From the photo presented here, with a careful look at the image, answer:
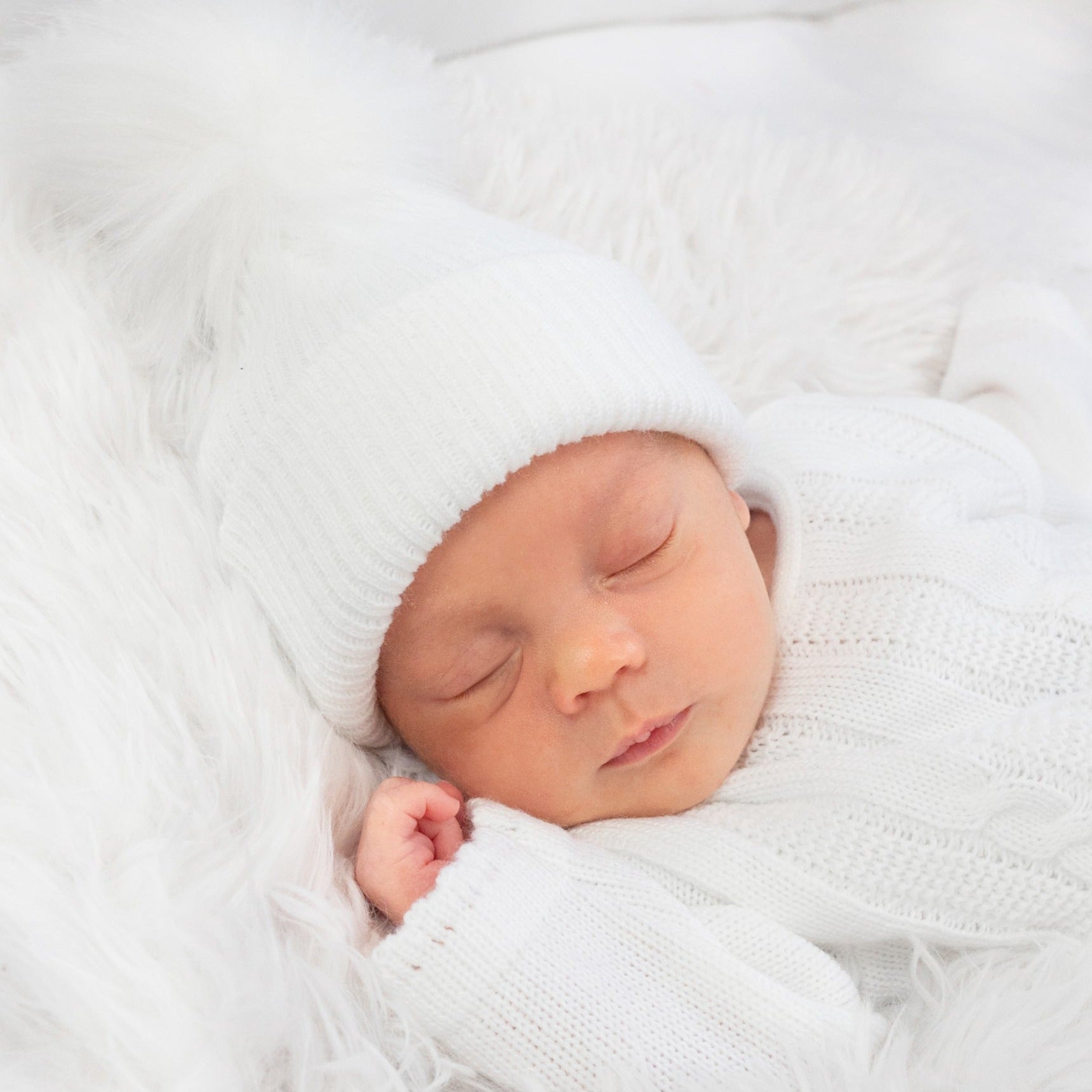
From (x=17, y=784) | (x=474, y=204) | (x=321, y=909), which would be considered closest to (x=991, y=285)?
(x=474, y=204)

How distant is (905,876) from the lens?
1062 mm

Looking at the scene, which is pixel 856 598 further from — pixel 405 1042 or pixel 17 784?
pixel 17 784

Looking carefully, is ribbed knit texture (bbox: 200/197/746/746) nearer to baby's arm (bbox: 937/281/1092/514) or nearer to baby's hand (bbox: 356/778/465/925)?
baby's hand (bbox: 356/778/465/925)

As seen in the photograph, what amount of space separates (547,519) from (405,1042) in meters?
0.46

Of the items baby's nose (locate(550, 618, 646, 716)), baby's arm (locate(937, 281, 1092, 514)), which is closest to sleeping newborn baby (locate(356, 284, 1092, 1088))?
baby's nose (locate(550, 618, 646, 716))

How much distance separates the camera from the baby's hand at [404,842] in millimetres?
1013

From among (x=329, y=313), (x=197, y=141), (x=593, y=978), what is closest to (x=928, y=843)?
(x=593, y=978)

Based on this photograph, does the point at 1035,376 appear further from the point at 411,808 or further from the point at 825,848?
the point at 411,808

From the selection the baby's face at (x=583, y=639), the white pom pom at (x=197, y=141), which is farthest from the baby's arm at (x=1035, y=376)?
the white pom pom at (x=197, y=141)

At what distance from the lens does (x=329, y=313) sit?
1.03 meters

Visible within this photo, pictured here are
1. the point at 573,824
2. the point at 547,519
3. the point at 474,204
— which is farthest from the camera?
the point at 474,204

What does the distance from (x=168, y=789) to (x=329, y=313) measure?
45 centimetres

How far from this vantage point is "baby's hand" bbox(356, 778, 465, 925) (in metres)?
1.01

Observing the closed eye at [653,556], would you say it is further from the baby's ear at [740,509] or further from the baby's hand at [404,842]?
the baby's hand at [404,842]
